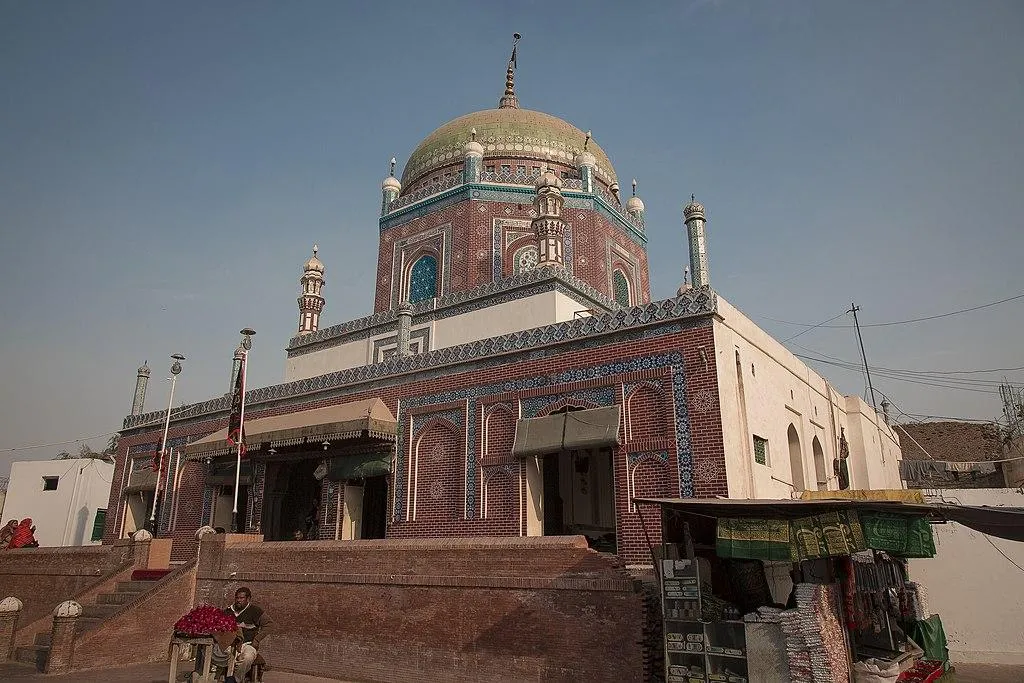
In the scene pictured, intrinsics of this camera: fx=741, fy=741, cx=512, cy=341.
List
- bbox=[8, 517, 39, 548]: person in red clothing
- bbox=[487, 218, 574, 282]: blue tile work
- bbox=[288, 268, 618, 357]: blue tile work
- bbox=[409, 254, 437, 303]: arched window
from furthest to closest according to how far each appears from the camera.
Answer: bbox=[409, 254, 437, 303]: arched window → bbox=[487, 218, 574, 282]: blue tile work → bbox=[8, 517, 39, 548]: person in red clothing → bbox=[288, 268, 618, 357]: blue tile work

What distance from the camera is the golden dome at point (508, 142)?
83.3 feet

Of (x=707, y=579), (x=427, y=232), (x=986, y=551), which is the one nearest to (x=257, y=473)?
(x=427, y=232)

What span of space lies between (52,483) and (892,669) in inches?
1358

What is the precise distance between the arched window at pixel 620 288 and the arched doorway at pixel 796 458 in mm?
8278

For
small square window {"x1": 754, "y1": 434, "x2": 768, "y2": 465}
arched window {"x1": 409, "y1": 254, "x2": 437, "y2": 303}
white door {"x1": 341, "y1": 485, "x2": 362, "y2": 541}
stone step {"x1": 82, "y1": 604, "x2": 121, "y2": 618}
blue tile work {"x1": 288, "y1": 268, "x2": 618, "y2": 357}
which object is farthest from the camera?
arched window {"x1": 409, "y1": 254, "x2": 437, "y2": 303}

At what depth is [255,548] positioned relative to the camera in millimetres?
15422

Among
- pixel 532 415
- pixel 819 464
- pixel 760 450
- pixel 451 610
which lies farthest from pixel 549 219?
pixel 451 610

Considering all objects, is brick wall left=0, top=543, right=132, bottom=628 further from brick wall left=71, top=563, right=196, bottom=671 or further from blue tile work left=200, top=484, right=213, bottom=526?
blue tile work left=200, top=484, right=213, bottom=526

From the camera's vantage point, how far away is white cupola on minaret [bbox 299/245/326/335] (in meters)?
25.6

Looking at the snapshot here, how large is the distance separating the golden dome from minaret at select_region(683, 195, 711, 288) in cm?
1018

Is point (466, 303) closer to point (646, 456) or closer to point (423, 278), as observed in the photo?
point (423, 278)

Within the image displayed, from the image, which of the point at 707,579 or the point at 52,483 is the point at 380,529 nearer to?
the point at 707,579

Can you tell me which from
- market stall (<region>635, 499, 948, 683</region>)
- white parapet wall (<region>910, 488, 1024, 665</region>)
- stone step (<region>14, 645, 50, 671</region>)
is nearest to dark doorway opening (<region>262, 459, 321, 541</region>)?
stone step (<region>14, 645, 50, 671</region>)

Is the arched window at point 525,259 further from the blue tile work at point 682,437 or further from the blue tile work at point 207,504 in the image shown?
the blue tile work at point 207,504
